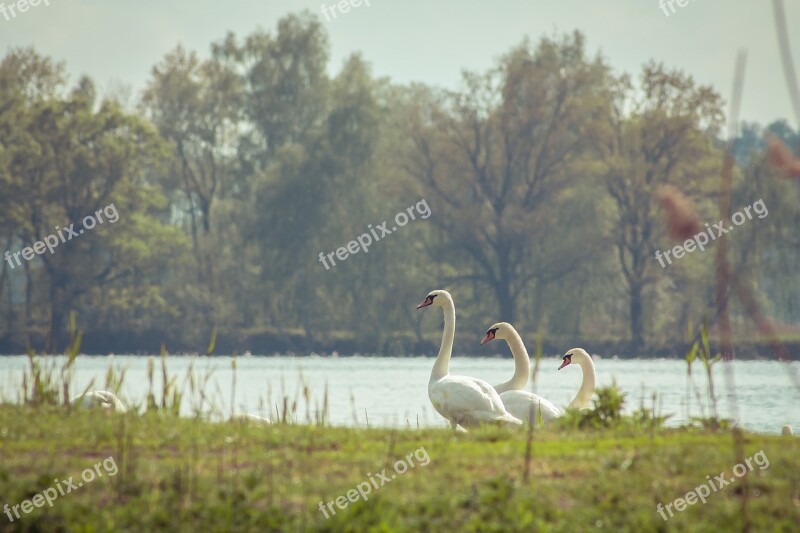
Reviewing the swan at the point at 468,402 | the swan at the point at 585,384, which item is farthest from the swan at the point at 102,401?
the swan at the point at 585,384

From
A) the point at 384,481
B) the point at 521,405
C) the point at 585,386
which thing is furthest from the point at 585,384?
the point at 384,481

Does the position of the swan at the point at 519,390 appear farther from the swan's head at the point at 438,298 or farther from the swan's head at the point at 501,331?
the swan's head at the point at 438,298

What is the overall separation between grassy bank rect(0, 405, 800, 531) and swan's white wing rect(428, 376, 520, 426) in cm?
260

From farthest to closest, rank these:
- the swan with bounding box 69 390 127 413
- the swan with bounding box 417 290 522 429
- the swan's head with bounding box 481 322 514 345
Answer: the swan's head with bounding box 481 322 514 345
the swan with bounding box 417 290 522 429
the swan with bounding box 69 390 127 413

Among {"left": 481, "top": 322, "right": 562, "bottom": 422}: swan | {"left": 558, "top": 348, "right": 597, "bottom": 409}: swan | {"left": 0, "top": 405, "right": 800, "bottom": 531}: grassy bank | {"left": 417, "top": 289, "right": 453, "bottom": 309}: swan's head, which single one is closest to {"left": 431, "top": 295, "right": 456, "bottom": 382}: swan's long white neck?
{"left": 417, "top": 289, "right": 453, "bottom": 309}: swan's head

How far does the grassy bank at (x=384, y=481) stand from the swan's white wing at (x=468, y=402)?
102 inches

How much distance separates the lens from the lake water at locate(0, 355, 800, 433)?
25750mm

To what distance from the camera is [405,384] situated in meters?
38.5

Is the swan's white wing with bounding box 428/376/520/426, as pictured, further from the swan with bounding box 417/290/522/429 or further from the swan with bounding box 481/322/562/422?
the swan with bounding box 481/322/562/422

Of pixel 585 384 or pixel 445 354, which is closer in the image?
pixel 445 354

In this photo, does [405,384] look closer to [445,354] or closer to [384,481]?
[445,354]

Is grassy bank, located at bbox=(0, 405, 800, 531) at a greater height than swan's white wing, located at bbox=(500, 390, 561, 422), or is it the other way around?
swan's white wing, located at bbox=(500, 390, 561, 422)

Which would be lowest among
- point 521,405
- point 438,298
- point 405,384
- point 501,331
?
point 521,405

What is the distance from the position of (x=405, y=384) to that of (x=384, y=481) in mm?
28414
